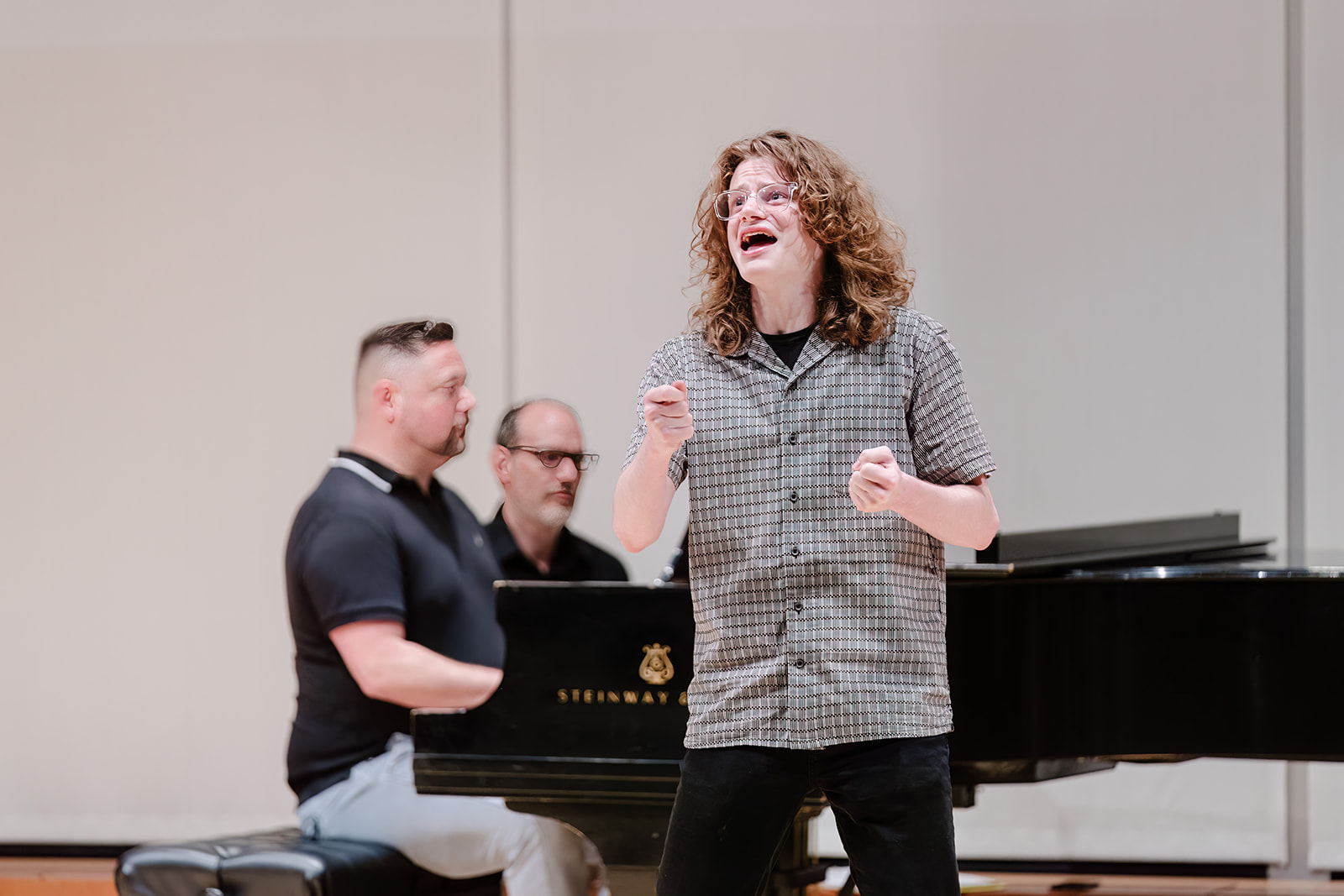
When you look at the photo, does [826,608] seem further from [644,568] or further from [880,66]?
[880,66]

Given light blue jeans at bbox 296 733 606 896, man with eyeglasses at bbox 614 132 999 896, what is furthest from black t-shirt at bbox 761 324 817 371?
light blue jeans at bbox 296 733 606 896

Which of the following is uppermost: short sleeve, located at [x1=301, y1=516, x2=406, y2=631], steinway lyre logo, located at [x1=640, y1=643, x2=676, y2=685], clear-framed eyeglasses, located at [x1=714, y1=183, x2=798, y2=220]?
clear-framed eyeglasses, located at [x1=714, y1=183, x2=798, y2=220]

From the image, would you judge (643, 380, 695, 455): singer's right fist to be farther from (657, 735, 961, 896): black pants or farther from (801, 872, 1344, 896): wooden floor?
(801, 872, 1344, 896): wooden floor

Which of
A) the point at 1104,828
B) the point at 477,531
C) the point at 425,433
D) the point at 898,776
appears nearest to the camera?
the point at 898,776

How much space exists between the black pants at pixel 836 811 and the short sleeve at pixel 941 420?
1.15ft

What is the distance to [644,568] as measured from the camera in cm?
436

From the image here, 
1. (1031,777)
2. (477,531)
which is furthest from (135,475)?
(1031,777)

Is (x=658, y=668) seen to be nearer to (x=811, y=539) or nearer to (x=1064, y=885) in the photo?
(x=811, y=539)

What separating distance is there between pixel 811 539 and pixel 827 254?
1.34 feet

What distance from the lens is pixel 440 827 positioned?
2.63m

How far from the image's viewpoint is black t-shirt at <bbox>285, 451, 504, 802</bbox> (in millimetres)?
2625

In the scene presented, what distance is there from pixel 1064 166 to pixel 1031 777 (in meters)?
2.39

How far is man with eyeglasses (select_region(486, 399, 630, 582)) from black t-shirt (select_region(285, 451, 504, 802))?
2.9 inches

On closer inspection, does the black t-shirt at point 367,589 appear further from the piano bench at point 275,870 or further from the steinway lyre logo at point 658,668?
the steinway lyre logo at point 658,668
